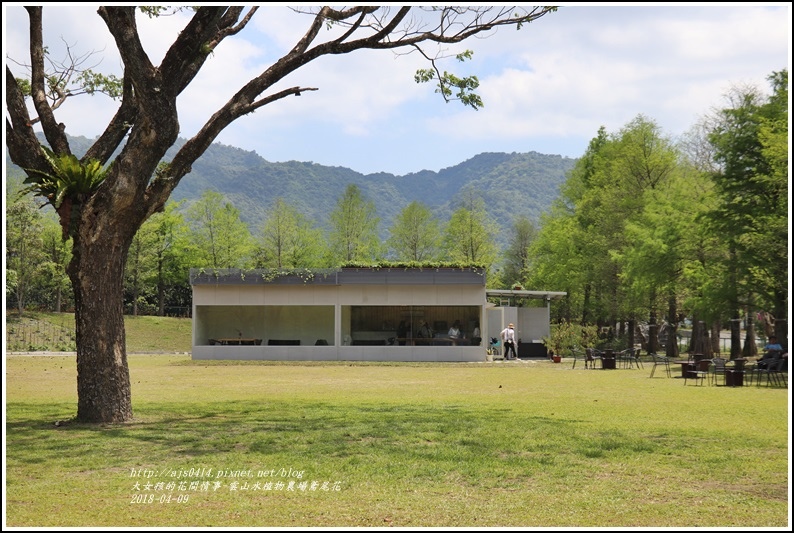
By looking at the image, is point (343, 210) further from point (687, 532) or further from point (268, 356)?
point (687, 532)

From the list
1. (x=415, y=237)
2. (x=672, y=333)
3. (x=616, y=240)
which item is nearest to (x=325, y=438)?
(x=672, y=333)

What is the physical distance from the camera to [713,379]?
832 inches

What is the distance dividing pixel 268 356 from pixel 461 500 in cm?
2683

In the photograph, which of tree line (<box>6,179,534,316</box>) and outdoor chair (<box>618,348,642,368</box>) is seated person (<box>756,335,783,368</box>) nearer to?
outdoor chair (<box>618,348,642,368</box>)

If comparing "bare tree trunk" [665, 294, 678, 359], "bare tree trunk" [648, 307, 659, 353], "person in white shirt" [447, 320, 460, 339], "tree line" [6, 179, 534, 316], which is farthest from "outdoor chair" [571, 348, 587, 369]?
"tree line" [6, 179, 534, 316]

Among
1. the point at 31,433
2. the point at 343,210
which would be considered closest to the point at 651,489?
the point at 31,433

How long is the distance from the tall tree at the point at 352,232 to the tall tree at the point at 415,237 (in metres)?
1.82

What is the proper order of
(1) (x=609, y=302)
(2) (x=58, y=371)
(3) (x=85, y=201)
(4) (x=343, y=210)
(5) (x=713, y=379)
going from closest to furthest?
(3) (x=85, y=201), (5) (x=713, y=379), (2) (x=58, y=371), (1) (x=609, y=302), (4) (x=343, y=210)

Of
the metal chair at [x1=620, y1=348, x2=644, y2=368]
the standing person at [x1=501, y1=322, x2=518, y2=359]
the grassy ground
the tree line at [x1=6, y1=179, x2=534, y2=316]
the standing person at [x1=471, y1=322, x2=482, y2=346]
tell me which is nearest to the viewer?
the metal chair at [x1=620, y1=348, x2=644, y2=368]

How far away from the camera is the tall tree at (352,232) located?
197 ft

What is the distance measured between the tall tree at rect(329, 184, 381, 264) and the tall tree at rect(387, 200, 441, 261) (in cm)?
182

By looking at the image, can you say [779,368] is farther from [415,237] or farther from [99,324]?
[415,237]

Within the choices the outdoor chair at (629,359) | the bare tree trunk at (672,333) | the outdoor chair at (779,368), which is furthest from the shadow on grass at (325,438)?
the bare tree trunk at (672,333)

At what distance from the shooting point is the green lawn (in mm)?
6164
